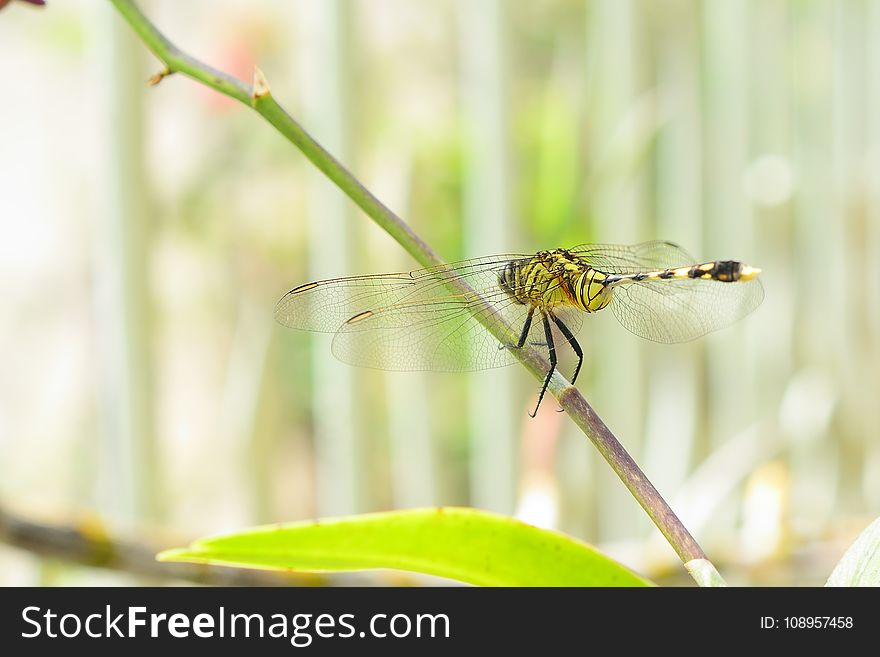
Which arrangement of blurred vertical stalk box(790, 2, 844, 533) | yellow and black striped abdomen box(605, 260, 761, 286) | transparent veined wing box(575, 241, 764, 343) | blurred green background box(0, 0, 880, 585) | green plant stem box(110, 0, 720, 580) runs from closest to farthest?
green plant stem box(110, 0, 720, 580) → yellow and black striped abdomen box(605, 260, 761, 286) → transparent veined wing box(575, 241, 764, 343) → blurred green background box(0, 0, 880, 585) → blurred vertical stalk box(790, 2, 844, 533)

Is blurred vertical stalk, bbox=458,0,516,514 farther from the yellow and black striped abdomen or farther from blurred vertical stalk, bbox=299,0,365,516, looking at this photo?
the yellow and black striped abdomen

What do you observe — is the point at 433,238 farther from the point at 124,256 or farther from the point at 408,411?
the point at 124,256

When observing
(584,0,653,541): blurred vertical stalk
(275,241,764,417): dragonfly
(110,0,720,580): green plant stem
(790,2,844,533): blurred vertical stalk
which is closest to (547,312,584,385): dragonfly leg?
(275,241,764,417): dragonfly

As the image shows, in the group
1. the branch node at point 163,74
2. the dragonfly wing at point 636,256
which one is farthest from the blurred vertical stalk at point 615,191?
the branch node at point 163,74

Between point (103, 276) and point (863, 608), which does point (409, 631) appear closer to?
point (863, 608)

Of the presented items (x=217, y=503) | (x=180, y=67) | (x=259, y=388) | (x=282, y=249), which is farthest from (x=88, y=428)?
(x=180, y=67)

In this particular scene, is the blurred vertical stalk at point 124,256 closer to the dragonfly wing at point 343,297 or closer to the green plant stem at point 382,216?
the dragonfly wing at point 343,297

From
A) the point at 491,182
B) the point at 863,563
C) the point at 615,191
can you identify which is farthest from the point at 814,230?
the point at 863,563
